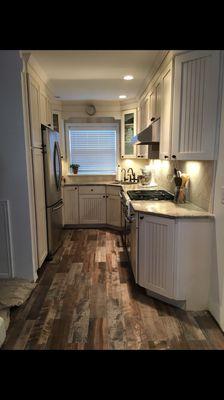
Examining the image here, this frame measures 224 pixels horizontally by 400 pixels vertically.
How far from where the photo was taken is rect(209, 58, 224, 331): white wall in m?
1.99

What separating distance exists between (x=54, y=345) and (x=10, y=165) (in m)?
1.78

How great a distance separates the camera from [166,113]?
101 inches

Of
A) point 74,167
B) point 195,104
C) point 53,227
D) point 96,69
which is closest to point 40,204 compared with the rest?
point 53,227

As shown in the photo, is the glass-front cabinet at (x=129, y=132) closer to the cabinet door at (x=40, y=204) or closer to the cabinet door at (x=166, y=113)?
the cabinet door at (x=166, y=113)

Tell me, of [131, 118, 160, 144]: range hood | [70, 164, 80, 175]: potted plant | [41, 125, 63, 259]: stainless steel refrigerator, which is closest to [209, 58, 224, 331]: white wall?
[131, 118, 160, 144]: range hood

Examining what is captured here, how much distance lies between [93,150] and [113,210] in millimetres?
1457

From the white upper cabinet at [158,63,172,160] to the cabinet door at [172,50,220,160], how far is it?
0.46ft

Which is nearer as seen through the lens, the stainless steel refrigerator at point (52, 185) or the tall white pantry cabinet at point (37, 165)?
the tall white pantry cabinet at point (37, 165)

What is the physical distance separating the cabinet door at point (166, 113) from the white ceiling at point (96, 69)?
233 millimetres

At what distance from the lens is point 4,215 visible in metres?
2.73

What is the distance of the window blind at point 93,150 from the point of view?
536 centimetres

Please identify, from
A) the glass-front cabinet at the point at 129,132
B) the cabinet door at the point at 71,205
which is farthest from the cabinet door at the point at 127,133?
the cabinet door at the point at 71,205
